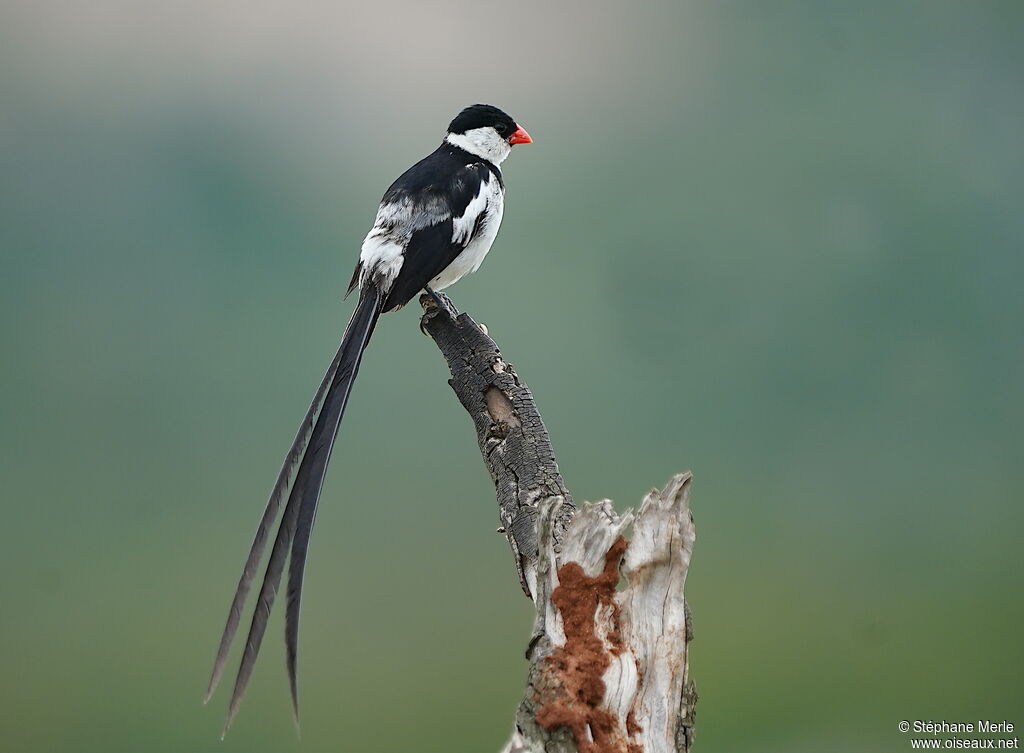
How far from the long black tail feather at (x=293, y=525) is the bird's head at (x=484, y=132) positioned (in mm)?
1461

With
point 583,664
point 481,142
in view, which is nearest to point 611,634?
point 583,664

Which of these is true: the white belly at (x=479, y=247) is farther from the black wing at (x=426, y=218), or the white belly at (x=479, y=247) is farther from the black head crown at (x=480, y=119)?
the black head crown at (x=480, y=119)

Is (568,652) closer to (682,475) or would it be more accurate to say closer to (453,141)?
(682,475)

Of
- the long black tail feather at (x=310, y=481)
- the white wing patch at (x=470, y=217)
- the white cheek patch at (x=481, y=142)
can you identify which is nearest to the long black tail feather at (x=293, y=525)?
the long black tail feather at (x=310, y=481)

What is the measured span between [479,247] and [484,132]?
0.56m

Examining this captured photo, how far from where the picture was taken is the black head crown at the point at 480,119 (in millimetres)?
3562

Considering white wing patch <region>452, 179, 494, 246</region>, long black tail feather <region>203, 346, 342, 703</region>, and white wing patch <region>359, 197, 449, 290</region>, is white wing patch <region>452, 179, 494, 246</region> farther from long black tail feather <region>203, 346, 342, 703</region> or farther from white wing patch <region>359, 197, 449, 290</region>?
long black tail feather <region>203, 346, 342, 703</region>

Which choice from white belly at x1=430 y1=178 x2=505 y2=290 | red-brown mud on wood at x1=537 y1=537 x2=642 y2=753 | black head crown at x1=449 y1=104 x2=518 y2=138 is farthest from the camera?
black head crown at x1=449 y1=104 x2=518 y2=138

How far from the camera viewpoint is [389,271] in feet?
9.30

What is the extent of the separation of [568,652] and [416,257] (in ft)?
4.63

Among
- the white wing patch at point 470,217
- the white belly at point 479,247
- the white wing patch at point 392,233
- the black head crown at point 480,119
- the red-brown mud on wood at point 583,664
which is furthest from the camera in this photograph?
the black head crown at point 480,119

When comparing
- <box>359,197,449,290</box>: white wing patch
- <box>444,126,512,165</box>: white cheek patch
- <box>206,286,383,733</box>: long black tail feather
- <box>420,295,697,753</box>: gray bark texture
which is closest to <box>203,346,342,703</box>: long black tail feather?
<box>206,286,383,733</box>: long black tail feather

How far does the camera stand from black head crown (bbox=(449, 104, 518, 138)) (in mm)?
3562

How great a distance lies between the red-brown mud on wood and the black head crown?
2.08m
